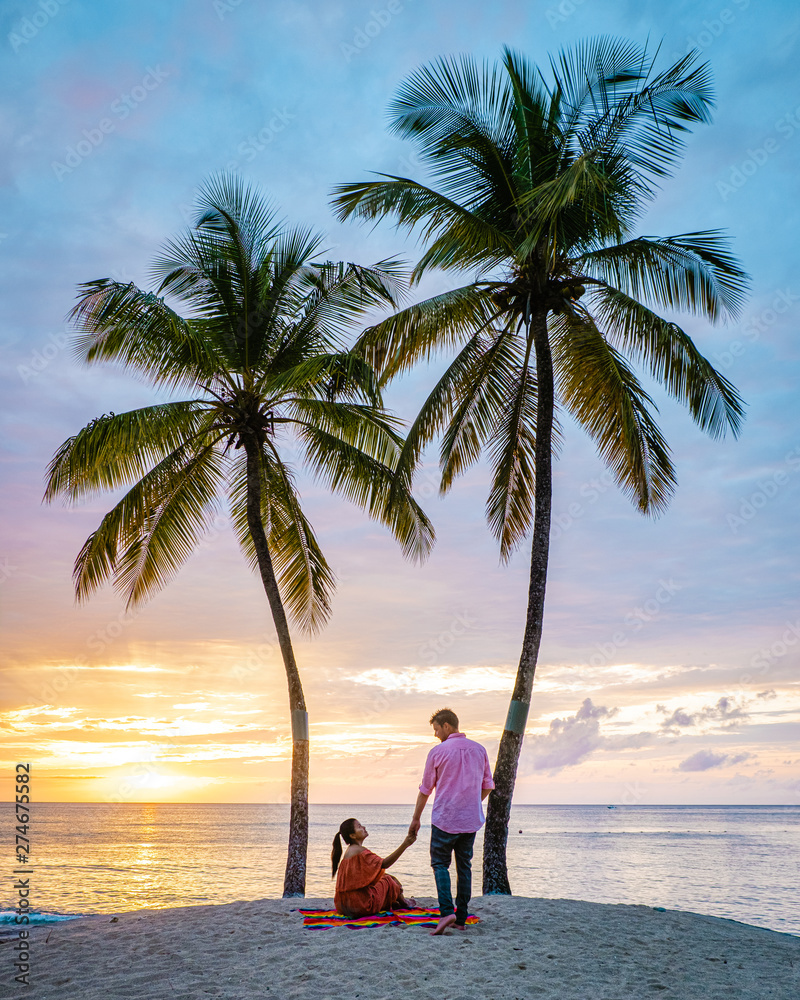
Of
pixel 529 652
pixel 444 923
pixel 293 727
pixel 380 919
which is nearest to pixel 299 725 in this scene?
pixel 293 727

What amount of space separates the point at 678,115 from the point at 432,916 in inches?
359

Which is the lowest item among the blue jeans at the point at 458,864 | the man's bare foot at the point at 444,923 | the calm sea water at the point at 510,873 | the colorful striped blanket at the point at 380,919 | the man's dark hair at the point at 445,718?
the calm sea water at the point at 510,873

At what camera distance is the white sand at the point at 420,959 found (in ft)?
16.5

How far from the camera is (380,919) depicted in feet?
22.0

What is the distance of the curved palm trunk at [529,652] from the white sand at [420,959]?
4.17 ft

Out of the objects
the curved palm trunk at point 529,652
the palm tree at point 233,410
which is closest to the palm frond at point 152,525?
the palm tree at point 233,410

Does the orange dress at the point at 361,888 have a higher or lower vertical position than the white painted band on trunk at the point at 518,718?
lower

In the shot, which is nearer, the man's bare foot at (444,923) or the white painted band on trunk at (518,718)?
the man's bare foot at (444,923)

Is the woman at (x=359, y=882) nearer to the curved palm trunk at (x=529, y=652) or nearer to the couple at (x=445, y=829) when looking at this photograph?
the couple at (x=445, y=829)

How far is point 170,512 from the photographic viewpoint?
453 inches

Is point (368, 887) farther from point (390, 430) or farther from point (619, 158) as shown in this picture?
point (619, 158)

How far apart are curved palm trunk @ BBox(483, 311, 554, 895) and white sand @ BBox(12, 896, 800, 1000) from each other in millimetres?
1271

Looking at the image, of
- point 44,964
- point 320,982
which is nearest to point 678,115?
point 320,982

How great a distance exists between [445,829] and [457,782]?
0.38 meters
